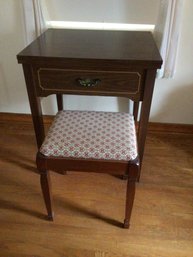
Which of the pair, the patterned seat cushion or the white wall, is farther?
the white wall

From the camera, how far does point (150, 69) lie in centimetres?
96

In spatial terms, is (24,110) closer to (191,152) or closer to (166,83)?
(166,83)

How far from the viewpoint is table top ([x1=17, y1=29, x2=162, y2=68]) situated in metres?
0.97

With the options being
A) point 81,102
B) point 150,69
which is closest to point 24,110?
point 81,102

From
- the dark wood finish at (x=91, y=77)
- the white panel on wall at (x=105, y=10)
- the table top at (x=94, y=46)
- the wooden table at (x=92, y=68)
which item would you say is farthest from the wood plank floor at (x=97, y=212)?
the white panel on wall at (x=105, y=10)

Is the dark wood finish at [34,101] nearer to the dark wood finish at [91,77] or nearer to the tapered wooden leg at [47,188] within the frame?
the dark wood finish at [91,77]

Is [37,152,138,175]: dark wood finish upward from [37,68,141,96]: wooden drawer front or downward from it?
downward

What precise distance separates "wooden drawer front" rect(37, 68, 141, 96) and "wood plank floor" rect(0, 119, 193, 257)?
0.58 metres

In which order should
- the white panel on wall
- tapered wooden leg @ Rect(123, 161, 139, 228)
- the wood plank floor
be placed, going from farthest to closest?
the white panel on wall, the wood plank floor, tapered wooden leg @ Rect(123, 161, 139, 228)

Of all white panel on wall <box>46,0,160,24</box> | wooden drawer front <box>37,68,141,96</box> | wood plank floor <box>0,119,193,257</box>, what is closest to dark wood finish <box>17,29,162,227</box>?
wooden drawer front <box>37,68,141,96</box>

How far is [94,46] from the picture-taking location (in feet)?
3.58

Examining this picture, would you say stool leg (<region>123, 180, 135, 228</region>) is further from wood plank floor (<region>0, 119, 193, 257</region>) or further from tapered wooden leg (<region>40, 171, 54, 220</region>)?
tapered wooden leg (<region>40, 171, 54, 220</region>)

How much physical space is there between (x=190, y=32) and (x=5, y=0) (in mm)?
1064

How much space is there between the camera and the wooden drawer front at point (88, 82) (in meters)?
1.00
